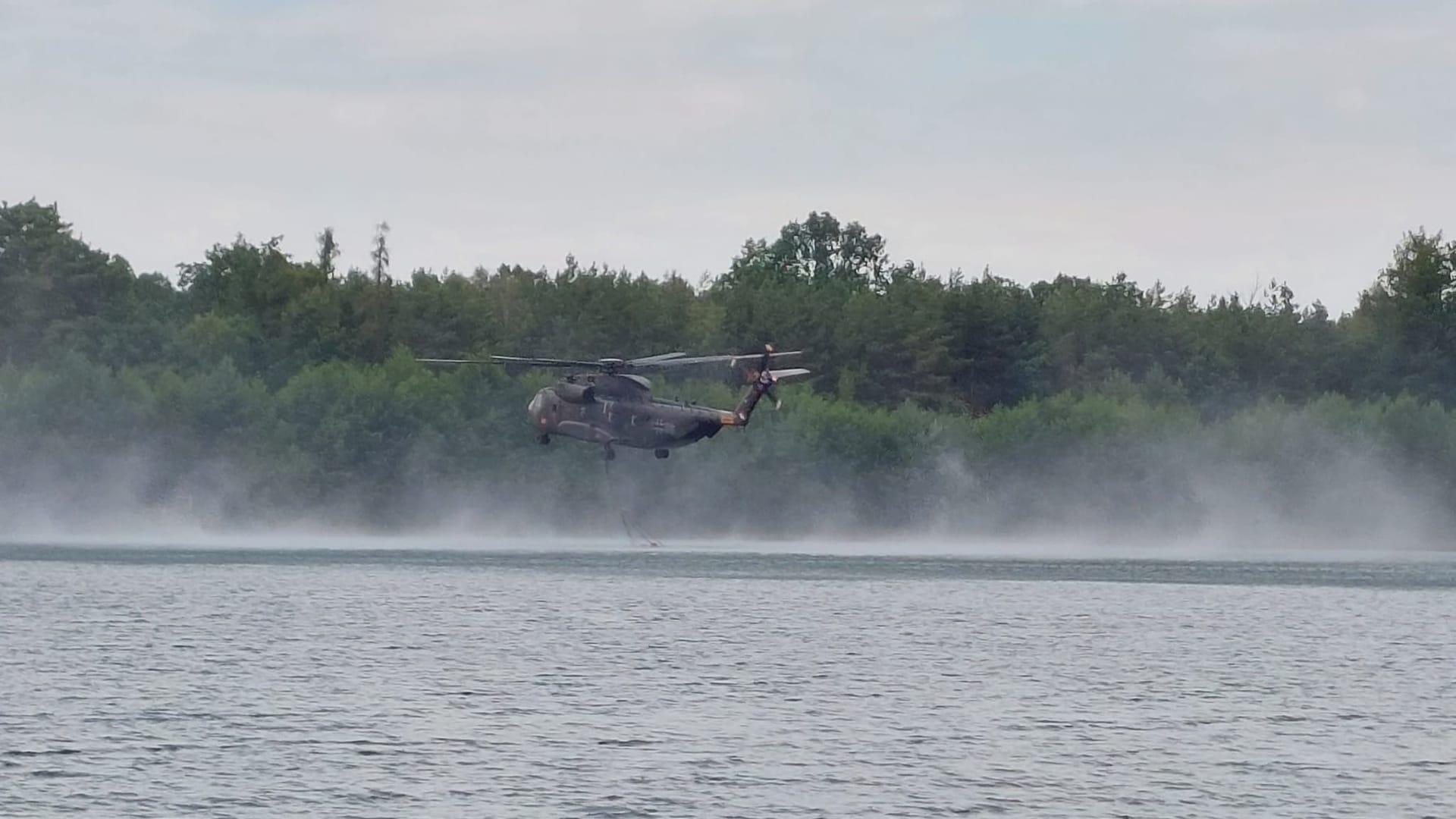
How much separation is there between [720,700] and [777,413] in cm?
8347

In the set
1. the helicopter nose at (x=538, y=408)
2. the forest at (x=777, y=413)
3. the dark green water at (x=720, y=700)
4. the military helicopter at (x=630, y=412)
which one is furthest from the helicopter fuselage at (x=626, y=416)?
the forest at (x=777, y=413)

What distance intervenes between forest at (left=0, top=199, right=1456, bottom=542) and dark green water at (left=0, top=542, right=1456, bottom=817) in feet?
140

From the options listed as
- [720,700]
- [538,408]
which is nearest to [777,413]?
[538,408]

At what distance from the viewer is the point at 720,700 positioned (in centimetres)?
4900

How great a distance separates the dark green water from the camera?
37281 mm

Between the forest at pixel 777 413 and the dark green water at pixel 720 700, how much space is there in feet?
140

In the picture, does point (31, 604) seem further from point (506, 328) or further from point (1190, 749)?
point (506, 328)

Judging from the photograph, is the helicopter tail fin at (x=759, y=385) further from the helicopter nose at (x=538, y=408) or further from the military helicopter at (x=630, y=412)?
the helicopter nose at (x=538, y=408)

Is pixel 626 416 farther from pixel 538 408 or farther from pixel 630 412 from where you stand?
pixel 538 408

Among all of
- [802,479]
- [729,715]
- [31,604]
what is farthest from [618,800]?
[802,479]

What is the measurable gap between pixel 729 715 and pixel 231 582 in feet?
154

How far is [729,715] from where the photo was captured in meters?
46.3

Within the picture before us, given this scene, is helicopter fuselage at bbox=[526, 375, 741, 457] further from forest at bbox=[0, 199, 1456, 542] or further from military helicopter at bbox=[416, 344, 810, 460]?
forest at bbox=[0, 199, 1456, 542]

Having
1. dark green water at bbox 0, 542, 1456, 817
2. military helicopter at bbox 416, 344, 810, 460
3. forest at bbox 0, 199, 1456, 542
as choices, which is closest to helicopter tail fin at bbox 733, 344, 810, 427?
military helicopter at bbox 416, 344, 810, 460
